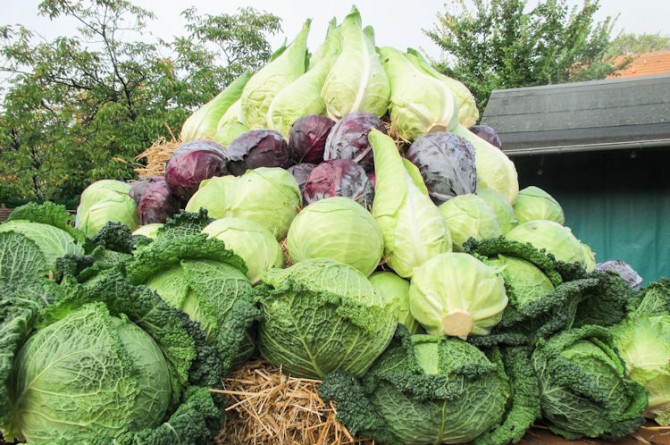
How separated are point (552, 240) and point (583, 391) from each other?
36.2 inches

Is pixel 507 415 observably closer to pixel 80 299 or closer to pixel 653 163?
pixel 80 299

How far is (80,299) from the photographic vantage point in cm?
161

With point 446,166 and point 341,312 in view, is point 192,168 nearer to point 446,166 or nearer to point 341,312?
point 446,166

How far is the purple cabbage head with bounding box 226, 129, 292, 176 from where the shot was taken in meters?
3.00

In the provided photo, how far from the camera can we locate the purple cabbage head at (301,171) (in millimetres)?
2980

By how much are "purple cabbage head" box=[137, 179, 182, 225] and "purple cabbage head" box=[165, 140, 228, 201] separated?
2.3 inches

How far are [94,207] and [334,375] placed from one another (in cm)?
232

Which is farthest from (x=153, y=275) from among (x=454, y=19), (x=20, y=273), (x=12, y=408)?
(x=454, y=19)

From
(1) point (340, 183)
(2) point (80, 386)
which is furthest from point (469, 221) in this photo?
(2) point (80, 386)

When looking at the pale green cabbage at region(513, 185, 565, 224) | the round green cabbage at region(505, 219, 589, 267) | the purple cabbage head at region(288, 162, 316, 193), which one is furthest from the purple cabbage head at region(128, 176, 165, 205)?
the pale green cabbage at region(513, 185, 565, 224)

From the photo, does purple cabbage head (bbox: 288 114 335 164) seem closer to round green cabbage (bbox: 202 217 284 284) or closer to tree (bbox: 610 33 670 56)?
round green cabbage (bbox: 202 217 284 284)

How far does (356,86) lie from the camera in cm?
332

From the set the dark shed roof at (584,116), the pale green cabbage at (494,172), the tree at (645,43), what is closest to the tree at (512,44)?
the dark shed roof at (584,116)

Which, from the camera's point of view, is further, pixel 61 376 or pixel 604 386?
pixel 604 386
